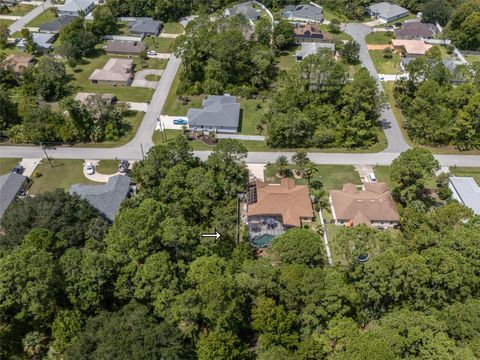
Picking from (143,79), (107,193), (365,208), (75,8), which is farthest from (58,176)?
(75,8)

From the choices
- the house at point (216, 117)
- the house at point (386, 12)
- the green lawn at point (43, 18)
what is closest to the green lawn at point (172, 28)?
the green lawn at point (43, 18)

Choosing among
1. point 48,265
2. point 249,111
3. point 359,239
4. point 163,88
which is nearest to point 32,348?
point 48,265

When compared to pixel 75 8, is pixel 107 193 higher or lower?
lower

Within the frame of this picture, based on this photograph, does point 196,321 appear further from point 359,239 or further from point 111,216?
point 111,216

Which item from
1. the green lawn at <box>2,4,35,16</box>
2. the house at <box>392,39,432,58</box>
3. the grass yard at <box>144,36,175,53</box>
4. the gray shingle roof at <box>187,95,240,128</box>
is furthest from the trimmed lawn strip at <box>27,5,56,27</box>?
the house at <box>392,39,432,58</box>

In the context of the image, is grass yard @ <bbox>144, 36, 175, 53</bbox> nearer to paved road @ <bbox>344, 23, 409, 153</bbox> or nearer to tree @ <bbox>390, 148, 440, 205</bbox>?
paved road @ <bbox>344, 23, 409, 153</bbox>

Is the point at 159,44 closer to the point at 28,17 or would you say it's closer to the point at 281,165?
the point at 28,17
